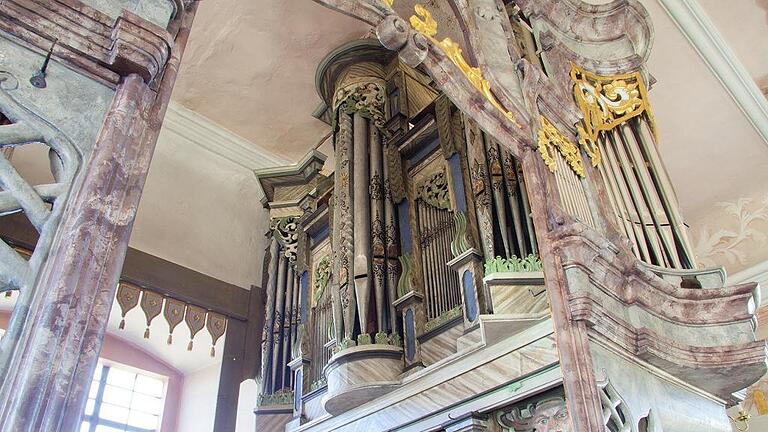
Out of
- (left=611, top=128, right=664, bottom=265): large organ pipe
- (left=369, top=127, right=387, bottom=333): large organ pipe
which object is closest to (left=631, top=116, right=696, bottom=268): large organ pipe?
(left=611, top=128, right=664, bottom=265): large organ pipe

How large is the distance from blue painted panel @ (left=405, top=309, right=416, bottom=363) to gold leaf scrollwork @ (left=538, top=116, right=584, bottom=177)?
4.22ft

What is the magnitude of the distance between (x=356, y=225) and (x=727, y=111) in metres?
4.00

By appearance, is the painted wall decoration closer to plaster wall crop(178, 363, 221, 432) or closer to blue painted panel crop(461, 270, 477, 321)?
plaster wall crop(178, 363, 221, 432)

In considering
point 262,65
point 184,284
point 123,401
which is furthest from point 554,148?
point 123,401

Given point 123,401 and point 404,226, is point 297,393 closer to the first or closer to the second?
point 404,226

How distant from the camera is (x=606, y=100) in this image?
391 cm

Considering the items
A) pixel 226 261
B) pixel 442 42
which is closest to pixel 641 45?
pixel 442 42

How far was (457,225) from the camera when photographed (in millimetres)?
3809

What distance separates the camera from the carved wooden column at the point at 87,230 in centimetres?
106

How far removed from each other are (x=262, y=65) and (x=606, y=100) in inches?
128

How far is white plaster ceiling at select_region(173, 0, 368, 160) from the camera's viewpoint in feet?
18.1

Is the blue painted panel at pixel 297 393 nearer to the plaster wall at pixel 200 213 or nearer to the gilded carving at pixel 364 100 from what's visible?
the plaster wall at pixel 200 213

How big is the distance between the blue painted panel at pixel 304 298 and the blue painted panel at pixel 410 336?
4.57 feet

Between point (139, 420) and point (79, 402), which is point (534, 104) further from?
point (139, 420)
